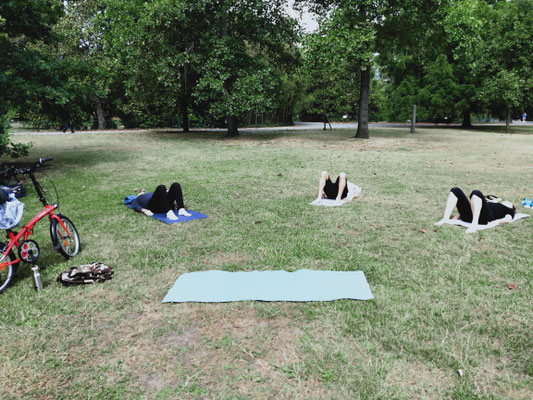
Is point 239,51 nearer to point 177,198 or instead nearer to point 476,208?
point 177,198

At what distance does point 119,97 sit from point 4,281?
30.6 metres

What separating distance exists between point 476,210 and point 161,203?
5.35m

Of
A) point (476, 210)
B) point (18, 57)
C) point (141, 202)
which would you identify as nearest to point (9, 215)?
point (141, 202)

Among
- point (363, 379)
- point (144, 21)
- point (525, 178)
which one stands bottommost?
point (363, 379)

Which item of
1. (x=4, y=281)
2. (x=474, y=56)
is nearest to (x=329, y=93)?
(x=474, y=56)

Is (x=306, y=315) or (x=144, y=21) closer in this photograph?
(x=306, y=315)

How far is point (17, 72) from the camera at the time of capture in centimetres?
1052

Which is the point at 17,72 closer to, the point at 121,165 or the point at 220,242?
the point at 121,165

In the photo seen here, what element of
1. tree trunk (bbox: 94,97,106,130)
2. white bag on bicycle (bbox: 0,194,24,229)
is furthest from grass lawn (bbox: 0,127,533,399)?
tree trunk (bbox: 94,97,106,130)

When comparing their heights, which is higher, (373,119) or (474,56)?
(474,56)

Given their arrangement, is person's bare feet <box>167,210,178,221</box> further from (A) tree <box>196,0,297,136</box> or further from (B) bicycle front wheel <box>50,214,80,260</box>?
(A) tree <box>196,0,297,136</box>

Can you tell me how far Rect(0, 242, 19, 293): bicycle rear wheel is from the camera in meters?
3.88

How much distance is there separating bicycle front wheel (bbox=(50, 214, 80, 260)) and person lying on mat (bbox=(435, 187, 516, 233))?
556cm

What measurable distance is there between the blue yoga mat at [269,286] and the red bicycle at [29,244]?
67.3 inches
